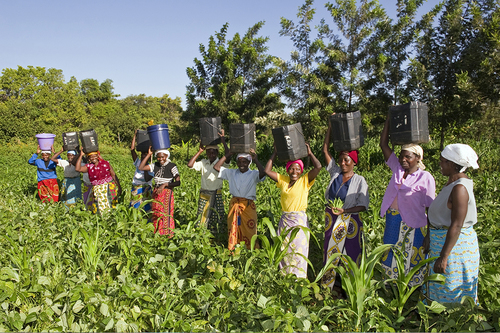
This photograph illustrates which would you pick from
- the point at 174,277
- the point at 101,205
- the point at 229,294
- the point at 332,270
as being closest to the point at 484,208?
the point at 332,270

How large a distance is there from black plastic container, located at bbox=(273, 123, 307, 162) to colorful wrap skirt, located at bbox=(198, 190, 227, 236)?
1.30m

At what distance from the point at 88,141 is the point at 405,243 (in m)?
4.22

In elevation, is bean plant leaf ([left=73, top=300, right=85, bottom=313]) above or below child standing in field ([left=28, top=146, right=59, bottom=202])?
below

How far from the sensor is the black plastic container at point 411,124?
3.01 meters

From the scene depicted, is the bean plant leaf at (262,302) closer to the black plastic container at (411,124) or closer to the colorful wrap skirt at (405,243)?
the colorful wrap skirt at (405,243)

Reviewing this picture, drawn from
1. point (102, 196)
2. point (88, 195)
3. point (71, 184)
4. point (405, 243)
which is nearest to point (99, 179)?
point (102, 196)

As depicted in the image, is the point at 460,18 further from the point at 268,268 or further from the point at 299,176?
the point at 268,268

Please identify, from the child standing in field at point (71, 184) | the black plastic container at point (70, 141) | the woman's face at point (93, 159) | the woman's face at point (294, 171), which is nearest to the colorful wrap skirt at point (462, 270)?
the woman's face at point (294, 171)

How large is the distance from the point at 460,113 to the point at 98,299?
10859 mm

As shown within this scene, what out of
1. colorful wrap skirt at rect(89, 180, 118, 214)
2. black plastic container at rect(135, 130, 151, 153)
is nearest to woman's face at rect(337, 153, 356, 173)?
black plastic container at rect(135, 130, 151, 153)

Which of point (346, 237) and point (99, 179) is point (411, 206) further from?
point (99, 179)

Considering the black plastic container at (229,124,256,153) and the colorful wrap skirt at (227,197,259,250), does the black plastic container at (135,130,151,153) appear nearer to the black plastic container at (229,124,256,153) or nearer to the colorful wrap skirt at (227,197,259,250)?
the black plastic container at (229,124,256,153)

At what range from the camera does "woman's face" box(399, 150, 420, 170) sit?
304 centimetres

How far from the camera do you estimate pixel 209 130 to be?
421 centimetres
